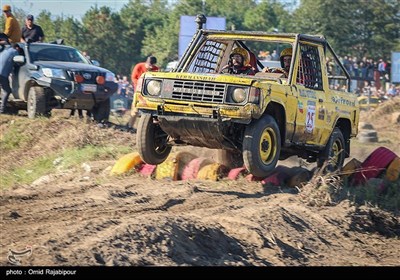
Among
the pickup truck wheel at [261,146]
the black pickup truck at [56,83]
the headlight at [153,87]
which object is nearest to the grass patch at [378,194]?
the pickup truck wheel at [261,146]

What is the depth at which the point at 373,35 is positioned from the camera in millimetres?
39031

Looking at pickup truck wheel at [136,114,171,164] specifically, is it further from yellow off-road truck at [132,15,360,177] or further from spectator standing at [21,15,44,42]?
spectator standing at [21,15,44,42]

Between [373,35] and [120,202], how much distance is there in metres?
31.3

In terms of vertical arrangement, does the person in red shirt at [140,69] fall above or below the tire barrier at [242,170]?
above

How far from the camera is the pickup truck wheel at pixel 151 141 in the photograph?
10.6 metres

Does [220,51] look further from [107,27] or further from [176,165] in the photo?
[107,27]

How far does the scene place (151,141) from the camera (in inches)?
423

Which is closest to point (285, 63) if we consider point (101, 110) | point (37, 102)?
point (37, 102)

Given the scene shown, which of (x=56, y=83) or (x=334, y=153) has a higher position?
(x=56, y=83)

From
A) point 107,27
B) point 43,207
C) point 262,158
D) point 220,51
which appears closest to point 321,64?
point 220,51

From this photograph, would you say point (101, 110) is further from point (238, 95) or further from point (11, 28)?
point (238, 95)

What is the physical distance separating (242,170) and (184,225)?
3752 millimetres

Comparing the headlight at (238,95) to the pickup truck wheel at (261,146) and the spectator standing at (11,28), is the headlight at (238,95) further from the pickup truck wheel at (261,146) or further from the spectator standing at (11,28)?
the spectator standing at (11,28)

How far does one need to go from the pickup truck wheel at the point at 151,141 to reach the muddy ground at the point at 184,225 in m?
0.38
